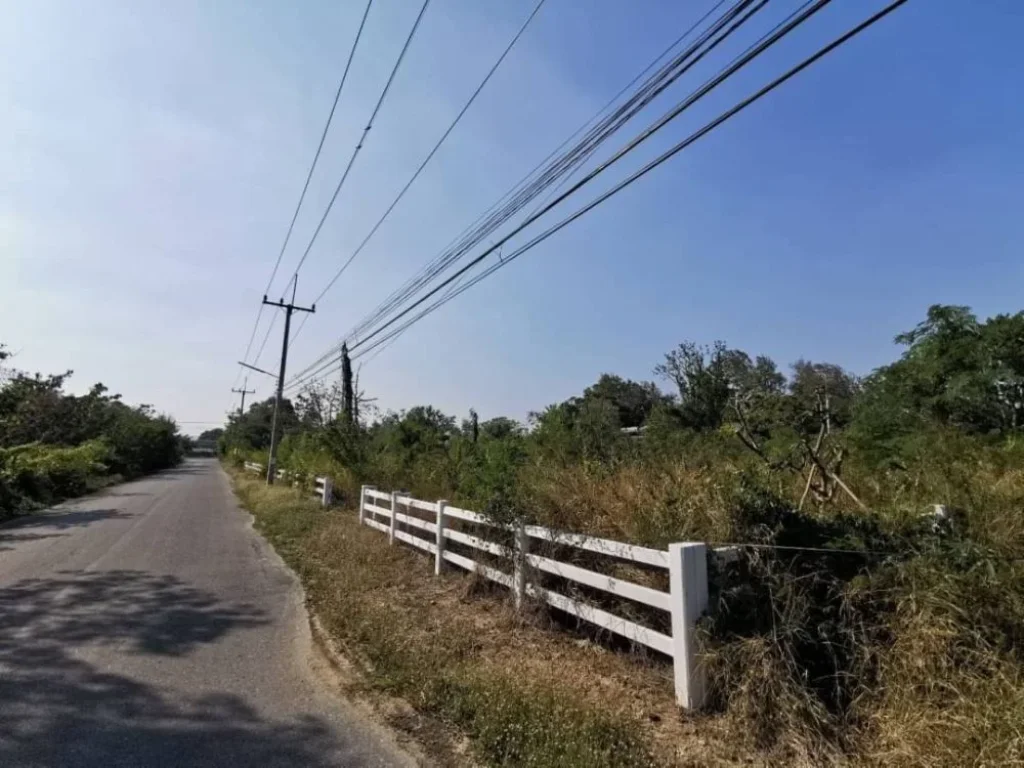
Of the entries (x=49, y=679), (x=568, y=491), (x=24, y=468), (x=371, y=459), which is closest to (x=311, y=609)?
(x=49, y=679)

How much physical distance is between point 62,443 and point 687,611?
49.2 metres

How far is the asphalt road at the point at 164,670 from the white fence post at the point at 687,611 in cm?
180

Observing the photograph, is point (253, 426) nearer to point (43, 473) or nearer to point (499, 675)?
point (43, 473)

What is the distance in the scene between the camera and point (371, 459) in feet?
58.3

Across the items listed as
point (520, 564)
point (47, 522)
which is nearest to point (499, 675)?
point (520, 564)

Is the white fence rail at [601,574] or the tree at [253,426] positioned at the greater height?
the tree at [253,426]

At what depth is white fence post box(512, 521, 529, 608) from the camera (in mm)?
6262

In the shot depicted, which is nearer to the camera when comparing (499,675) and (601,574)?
(499,675)

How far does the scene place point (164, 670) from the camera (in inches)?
202

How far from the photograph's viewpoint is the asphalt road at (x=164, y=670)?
3793 millimetres

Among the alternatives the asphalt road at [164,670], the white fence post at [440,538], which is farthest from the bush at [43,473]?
the white fence post at [440,538]

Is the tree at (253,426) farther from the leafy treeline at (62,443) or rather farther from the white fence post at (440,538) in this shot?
the white fence post at (440,538)

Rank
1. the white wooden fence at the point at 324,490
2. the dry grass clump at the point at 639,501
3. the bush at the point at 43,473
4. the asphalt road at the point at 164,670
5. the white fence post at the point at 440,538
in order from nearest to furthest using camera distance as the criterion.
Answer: the asphalt road at the point at 164,670 → the dry grass clump at the point at 639,501 → the white fence post at the point at 440,538 → the white wooden fence at the point at 324,490 → the bush at the point at 43,473

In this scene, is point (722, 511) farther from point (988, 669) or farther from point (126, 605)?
point (126, 605)
